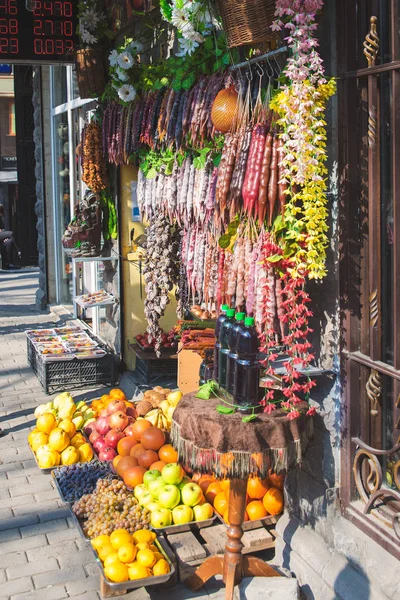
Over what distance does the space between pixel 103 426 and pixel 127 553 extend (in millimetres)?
2200

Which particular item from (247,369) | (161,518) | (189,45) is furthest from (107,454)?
(189,45)

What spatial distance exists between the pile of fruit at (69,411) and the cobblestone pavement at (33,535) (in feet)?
1.38

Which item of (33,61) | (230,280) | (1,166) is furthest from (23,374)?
(1,166)

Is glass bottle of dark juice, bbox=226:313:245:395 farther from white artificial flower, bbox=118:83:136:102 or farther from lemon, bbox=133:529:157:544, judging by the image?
white artificial flower, bbox=118:83:136:102

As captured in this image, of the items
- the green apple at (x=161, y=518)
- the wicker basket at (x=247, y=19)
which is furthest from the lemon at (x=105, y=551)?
the wicker basket at (x=247, y=19)

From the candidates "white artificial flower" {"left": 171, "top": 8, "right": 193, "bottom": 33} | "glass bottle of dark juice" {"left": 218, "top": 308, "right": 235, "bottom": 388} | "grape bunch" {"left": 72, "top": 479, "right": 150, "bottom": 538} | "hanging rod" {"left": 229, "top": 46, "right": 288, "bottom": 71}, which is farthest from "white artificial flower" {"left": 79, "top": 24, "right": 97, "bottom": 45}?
"grape bunch" {"left": 72, "top": 479, "right": 150, "bottom": 538}

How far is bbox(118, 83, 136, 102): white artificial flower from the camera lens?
23.9 ft

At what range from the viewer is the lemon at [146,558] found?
15.0ft

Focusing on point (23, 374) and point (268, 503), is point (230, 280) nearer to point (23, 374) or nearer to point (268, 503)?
point (268, 503)

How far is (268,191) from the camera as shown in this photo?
4477 millimetres

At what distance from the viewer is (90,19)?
340 inches

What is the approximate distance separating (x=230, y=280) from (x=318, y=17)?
1.65m

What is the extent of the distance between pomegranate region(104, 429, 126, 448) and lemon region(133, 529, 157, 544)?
163 centimetres

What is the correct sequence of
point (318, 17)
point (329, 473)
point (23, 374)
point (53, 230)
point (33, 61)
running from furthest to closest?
point (53, 230), point (23, 374), point (33, 61), point (329, 473), point (318, 17)
